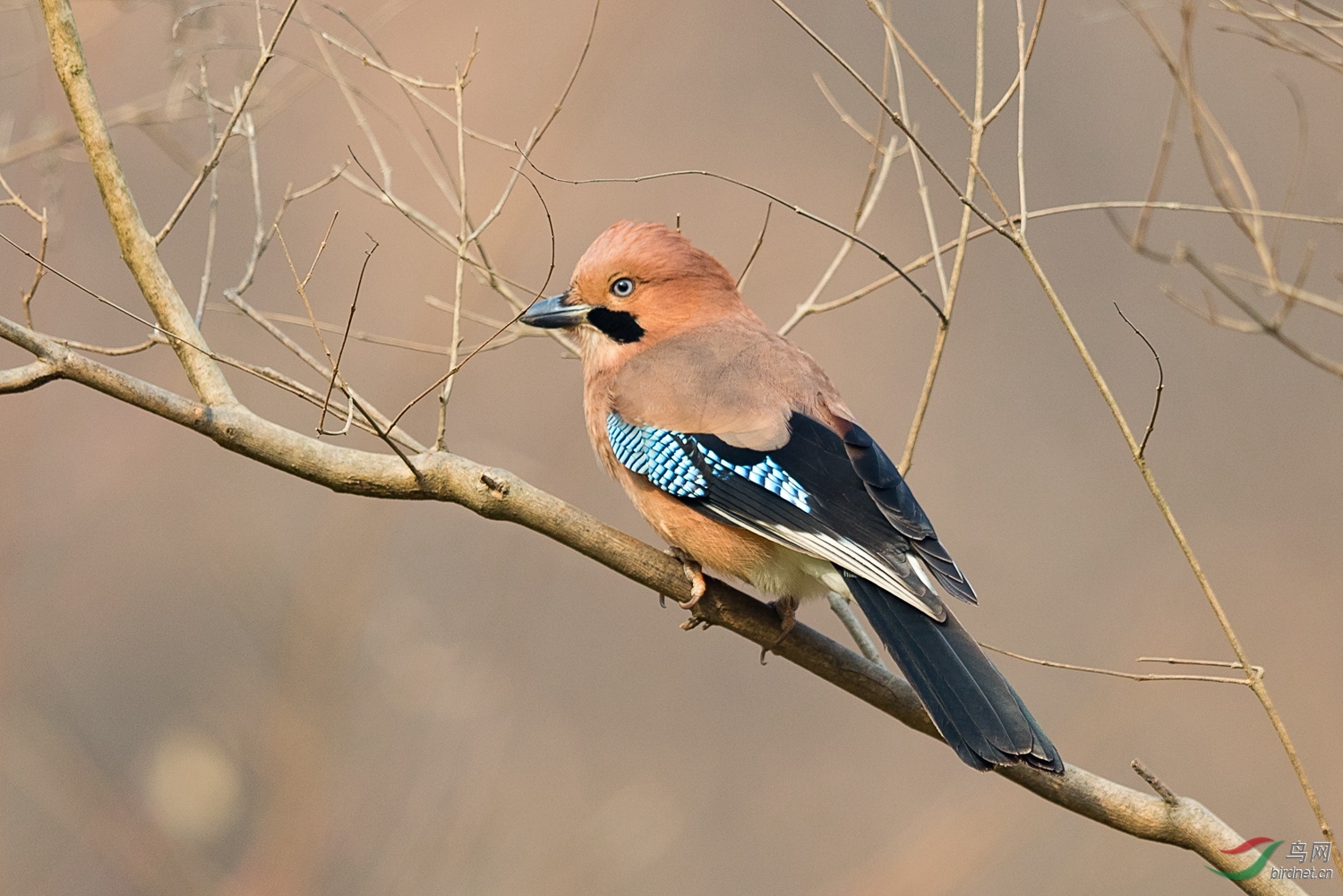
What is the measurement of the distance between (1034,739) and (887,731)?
203 inches

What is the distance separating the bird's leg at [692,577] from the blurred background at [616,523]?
2.01m

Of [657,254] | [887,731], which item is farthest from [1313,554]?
Result: [657,254]

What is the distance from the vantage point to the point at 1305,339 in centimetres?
782

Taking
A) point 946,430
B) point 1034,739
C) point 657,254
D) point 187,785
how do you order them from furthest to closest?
1. point 946,430
2. point 187,785
3. point 657,254
4. point 1034,739

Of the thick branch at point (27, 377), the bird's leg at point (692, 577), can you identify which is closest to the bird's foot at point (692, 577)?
the bird's leg at point (692, 577)

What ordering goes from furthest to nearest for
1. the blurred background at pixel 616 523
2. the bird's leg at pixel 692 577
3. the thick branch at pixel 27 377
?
the blurred background at pixel 616 523 < the bird's leg at pixel 692 577 < the thick branch at pixel 27 377

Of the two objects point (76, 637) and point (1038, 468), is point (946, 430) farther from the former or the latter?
point (76, 637)

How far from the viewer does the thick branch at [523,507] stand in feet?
8.35

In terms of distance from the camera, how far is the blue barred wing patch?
10.9ft

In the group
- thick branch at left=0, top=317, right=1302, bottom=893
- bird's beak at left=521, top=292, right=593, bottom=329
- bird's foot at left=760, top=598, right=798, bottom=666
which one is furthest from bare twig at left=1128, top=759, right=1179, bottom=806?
bird's beak at left=521, top=292, right=593, bottom=329

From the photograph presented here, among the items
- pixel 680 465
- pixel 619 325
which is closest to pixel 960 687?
pixel 680 465
